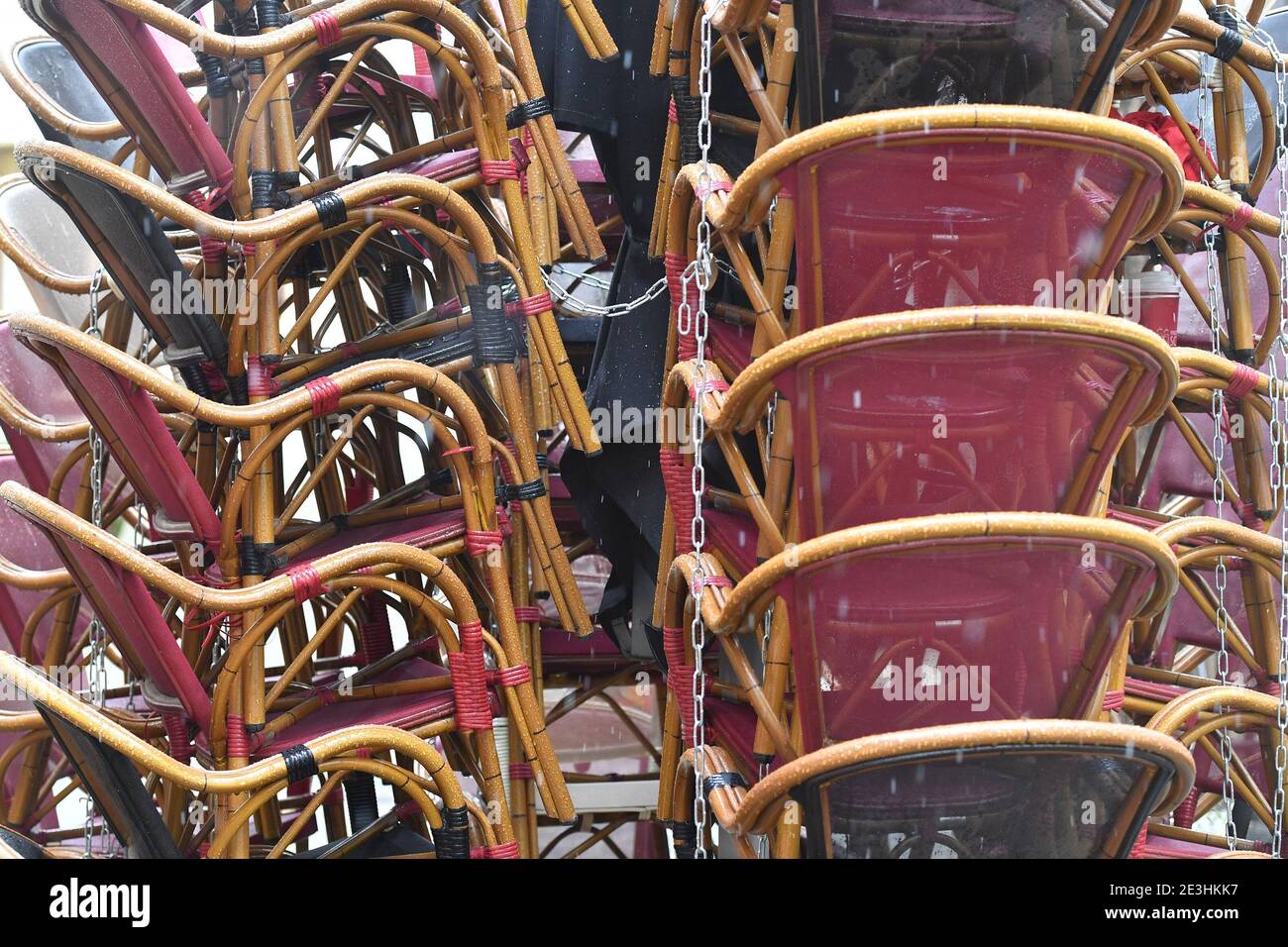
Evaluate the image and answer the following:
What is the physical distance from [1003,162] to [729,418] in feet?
2.00

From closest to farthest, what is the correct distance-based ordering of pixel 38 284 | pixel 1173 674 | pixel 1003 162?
pixel 1003 162, pixel 1173 674, pixel 38 284

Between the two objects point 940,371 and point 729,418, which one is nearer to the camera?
point 940,371

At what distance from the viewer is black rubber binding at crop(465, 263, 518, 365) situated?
3504 millimetres

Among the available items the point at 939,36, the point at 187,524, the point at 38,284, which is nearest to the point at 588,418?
the point at 187,524

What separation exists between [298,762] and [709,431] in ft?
3.28

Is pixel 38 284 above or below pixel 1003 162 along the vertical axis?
below

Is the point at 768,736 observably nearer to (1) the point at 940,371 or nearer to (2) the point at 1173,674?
(1) the point at 940,371

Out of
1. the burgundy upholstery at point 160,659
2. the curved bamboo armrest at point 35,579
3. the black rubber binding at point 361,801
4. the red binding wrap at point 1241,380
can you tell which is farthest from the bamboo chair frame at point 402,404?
the red binding wrap at point 1241,380

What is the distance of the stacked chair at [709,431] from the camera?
2.34 meters

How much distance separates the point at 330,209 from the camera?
10.3 feet

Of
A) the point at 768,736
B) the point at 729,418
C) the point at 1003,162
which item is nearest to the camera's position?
the point at 1003,162

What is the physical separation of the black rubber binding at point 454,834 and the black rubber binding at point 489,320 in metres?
1.04

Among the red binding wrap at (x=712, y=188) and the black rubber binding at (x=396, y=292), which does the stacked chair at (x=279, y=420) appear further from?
the red binding wrap at (x=712, y=188)
